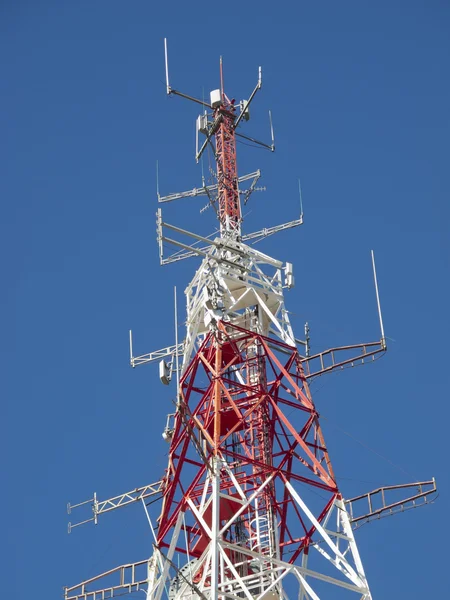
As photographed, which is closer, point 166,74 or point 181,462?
point 181,462

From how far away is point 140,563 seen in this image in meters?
58.1

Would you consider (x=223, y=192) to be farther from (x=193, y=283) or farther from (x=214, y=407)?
(x=214, y=407)

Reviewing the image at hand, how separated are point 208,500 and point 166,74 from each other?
22634 mm

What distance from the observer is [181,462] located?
51312 mm

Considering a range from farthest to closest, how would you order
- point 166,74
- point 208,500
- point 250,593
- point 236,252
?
point 166,74
point 236,252
point 208,500
point 250,593

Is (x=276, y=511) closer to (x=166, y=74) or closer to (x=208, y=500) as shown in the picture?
(x=208, y=500)

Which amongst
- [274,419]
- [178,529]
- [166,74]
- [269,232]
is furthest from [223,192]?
[178,529]

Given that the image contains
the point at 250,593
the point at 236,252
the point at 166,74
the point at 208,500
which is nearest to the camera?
the point at 250,593

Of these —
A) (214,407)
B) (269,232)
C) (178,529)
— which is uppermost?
(269,232)

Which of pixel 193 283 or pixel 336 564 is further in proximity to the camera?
pixel 193 283

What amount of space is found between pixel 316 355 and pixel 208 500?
9303mm

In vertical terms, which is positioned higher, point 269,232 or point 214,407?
point 269,232

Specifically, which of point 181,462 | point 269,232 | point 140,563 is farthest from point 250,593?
point 269,232

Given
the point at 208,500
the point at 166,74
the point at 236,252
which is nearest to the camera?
the point at 208,500
